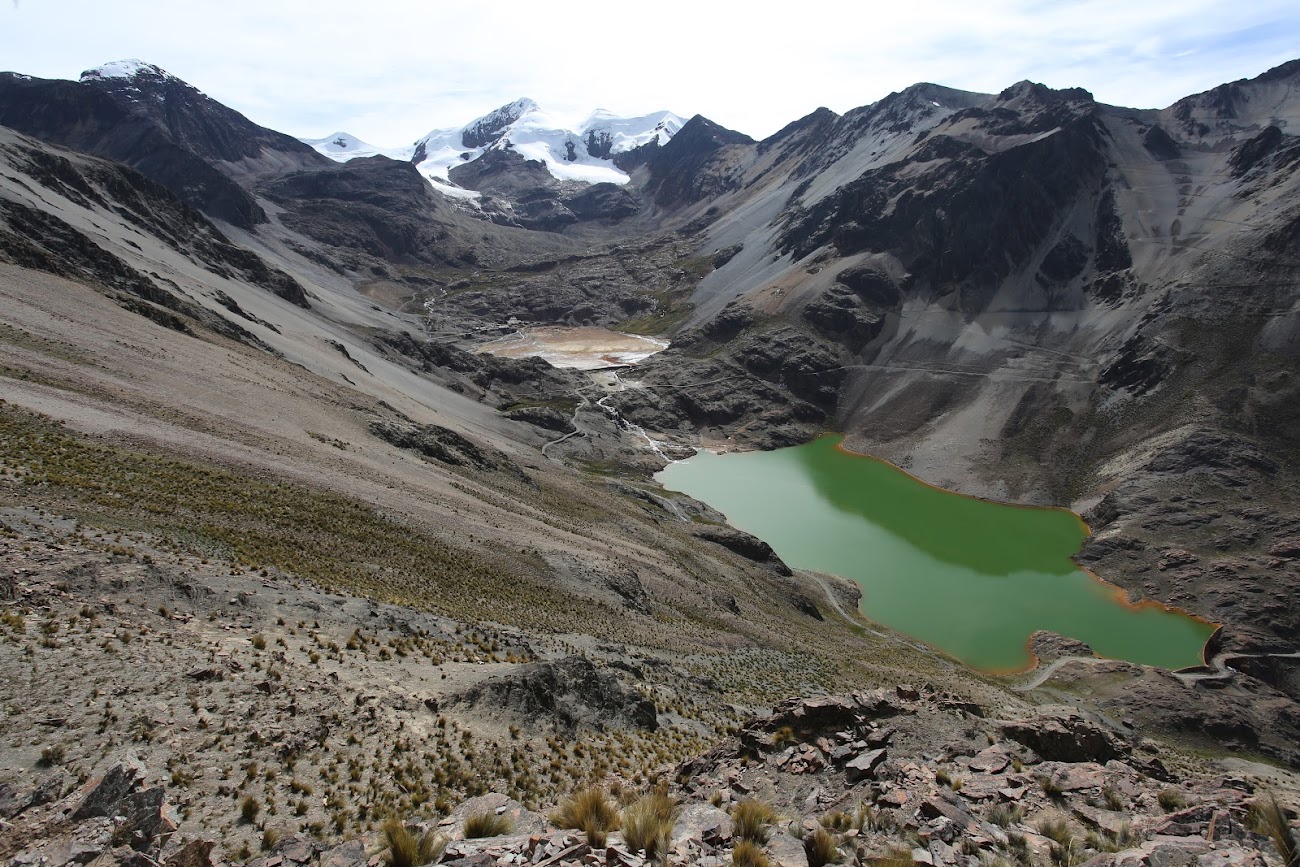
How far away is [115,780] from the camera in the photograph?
8.81m

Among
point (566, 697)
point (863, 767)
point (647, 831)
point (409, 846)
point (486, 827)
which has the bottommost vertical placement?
point (566, 697)

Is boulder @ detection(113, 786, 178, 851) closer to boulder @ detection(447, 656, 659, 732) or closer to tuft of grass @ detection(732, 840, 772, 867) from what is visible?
tuft of grass @ detection(732, 840, 772, 867)

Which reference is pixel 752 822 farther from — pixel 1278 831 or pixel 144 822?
pixel 144 822

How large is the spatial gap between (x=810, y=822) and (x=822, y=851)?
146cm

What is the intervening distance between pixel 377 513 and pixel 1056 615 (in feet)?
174

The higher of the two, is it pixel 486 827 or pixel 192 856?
pixel 486 827

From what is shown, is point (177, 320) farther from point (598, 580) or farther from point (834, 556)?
point (834, 556)

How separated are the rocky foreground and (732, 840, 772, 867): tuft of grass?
0.08 ft

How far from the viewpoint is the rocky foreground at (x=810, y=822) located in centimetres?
836

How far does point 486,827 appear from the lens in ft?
32.9

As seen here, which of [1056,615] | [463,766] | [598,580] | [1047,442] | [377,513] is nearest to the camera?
[463,766]

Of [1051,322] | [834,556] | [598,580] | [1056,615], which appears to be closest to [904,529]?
[834,556]

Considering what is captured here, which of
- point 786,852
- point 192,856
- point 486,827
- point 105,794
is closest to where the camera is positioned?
point 192,856

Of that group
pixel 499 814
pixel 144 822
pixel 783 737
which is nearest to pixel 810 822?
pixel 783 737
